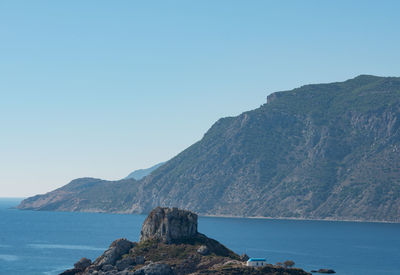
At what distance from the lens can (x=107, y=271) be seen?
6407 inches

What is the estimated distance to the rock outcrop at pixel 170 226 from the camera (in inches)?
6993

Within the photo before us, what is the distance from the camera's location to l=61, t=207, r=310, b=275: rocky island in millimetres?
158250

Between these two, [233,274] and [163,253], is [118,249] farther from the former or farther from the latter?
[233,274]

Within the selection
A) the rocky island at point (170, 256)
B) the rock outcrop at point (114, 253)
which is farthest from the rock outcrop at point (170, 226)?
the rock outcrop at point (114, 253)

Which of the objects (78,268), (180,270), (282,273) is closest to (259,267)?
(282,273)

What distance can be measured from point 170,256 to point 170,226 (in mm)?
11548

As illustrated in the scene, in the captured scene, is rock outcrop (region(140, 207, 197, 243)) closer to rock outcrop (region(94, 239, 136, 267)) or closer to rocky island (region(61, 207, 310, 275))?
rocky island (region(61, 207, 310, 275))

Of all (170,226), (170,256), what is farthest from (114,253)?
(170,226)

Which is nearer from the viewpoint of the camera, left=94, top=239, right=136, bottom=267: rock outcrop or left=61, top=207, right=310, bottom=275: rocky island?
left=61, top=207, right=310, bottom=275: rocky island

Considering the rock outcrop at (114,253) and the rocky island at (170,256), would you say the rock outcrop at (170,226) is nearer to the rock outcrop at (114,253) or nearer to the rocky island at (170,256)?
the rocky island at (170,256)

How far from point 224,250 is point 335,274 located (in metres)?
39.8

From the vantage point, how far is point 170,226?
178000mm

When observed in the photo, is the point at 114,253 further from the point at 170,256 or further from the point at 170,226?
the point at 170,226

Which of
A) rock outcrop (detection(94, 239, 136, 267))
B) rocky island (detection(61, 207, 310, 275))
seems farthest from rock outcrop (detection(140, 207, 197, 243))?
rock outcrop (detection(94, 239, 136, 267))
